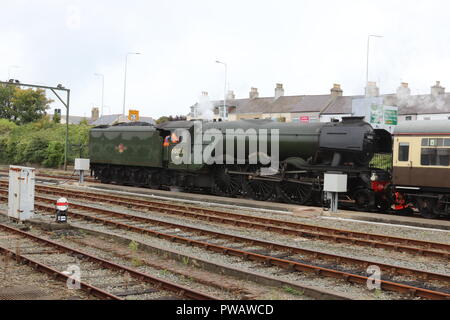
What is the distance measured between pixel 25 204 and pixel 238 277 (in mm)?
7428

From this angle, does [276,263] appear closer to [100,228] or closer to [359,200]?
[100,228]

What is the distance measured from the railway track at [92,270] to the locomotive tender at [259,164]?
10.2 m

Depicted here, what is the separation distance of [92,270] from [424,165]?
1082cm

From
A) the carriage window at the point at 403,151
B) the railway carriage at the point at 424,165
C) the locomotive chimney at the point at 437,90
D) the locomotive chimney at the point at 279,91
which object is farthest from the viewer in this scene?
the locomotive chimney at the point at 279,91

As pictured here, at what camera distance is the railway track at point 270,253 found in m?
8.50

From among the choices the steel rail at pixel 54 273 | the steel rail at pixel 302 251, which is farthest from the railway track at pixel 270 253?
the steel rail at pixel 54 273

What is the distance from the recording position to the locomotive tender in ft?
57.5

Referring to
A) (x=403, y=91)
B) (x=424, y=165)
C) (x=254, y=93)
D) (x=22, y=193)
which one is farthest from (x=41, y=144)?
(x=403, y=91)

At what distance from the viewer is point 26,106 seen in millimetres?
66375

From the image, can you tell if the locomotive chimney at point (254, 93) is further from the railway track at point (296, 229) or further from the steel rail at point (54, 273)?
the steel rail at point (54, 273)

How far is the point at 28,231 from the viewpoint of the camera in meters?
12.8

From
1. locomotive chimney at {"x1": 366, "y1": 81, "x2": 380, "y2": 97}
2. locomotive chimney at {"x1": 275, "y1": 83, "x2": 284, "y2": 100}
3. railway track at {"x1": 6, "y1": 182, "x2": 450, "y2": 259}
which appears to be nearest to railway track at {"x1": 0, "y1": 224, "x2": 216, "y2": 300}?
railway track at {"x1": 6, "y1": 182, "x2": 450, "y2": 259}
